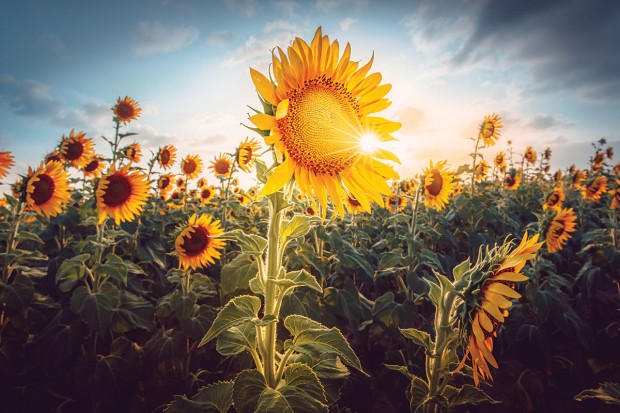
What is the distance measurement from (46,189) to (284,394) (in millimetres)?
4019

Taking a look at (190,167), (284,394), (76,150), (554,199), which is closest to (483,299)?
(284,394)

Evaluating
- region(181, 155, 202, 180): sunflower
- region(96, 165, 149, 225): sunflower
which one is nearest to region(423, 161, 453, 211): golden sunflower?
region(96, 165, 149, 225): sunflower

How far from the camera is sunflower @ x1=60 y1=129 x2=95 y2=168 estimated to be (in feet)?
18.2

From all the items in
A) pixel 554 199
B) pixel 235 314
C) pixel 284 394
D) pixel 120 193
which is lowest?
pixel 284 394

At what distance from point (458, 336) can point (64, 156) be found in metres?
6.36

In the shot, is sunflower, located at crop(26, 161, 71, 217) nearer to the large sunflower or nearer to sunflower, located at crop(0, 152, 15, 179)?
sunflower, located at crop(0, 152, 15, 179)

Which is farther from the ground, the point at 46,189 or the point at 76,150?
the point at 76,150

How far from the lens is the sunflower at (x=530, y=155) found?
1281cm

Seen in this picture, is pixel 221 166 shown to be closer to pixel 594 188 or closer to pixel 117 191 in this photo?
pixel 117 191

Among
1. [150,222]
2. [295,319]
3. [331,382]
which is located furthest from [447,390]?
[150,222]

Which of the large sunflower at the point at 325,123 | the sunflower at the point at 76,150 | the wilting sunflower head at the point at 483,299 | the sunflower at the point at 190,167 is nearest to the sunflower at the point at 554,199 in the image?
the wilting sunflower head at the point at 483,299

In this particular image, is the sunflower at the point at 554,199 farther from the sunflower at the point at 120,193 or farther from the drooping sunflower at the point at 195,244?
the sunflower at the point at 120,193

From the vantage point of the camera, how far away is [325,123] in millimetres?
1489

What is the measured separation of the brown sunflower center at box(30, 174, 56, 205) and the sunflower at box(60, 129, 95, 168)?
1912mm
